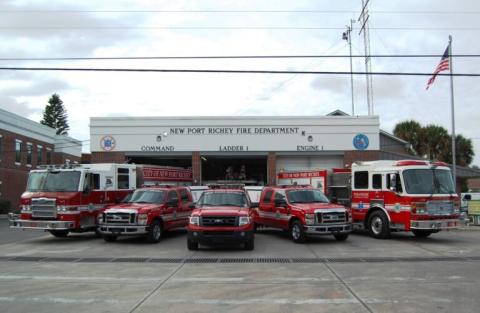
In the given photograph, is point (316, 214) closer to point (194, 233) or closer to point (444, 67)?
point (194, 233)

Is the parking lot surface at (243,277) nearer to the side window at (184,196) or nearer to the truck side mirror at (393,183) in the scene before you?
the truck side mirror at (393,183)

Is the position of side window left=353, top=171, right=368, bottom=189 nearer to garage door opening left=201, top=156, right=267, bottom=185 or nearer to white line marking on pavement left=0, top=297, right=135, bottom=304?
white line marking on pavement left=0, top=297, right=135, bottom=304

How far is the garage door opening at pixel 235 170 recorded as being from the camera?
35.9 m

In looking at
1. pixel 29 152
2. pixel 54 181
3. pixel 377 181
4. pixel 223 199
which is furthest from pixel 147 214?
pixel 29 152

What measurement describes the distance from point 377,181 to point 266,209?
4.38 metres

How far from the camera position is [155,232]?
17.0m

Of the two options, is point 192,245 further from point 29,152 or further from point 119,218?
point 29,152

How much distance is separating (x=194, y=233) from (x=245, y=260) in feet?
7.00

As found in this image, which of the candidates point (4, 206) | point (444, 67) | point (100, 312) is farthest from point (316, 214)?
point (4, 206)

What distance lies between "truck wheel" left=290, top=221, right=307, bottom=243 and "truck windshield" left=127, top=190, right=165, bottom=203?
485cm

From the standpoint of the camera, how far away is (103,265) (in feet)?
40.3

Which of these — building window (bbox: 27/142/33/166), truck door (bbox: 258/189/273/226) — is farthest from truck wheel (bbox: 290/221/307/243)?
building window (bbox: 27/142/33/166)

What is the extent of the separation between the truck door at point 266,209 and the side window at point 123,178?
19.3 feet

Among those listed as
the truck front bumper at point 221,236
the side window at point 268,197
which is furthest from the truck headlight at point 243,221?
the side window at point 268,197
